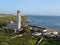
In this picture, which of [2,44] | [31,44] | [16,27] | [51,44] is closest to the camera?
[2,44]

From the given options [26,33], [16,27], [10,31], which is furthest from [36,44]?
[16,27]

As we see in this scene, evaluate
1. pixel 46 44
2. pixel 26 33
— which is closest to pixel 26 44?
pixel 46 44

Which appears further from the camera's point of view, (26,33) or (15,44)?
(26,33)

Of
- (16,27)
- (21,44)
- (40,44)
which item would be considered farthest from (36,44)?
(16,27)

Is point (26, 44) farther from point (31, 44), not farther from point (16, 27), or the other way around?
point (16, 27)

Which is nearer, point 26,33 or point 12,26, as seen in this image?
point 26,33

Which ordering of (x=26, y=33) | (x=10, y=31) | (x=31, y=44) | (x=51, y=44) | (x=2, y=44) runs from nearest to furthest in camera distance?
(x=2, y=44) < (x=31, y=44) < (x=51, y=44) < (x=26, y=33) < (x=10, y=31)

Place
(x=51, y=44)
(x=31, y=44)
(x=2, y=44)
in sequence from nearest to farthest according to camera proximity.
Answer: (x=2, y=44) → (x=31, y=44) → (x=51, y=44)

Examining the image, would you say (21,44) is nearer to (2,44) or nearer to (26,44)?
(26,44)

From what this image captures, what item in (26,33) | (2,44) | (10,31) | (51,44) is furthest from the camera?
(10,31)
